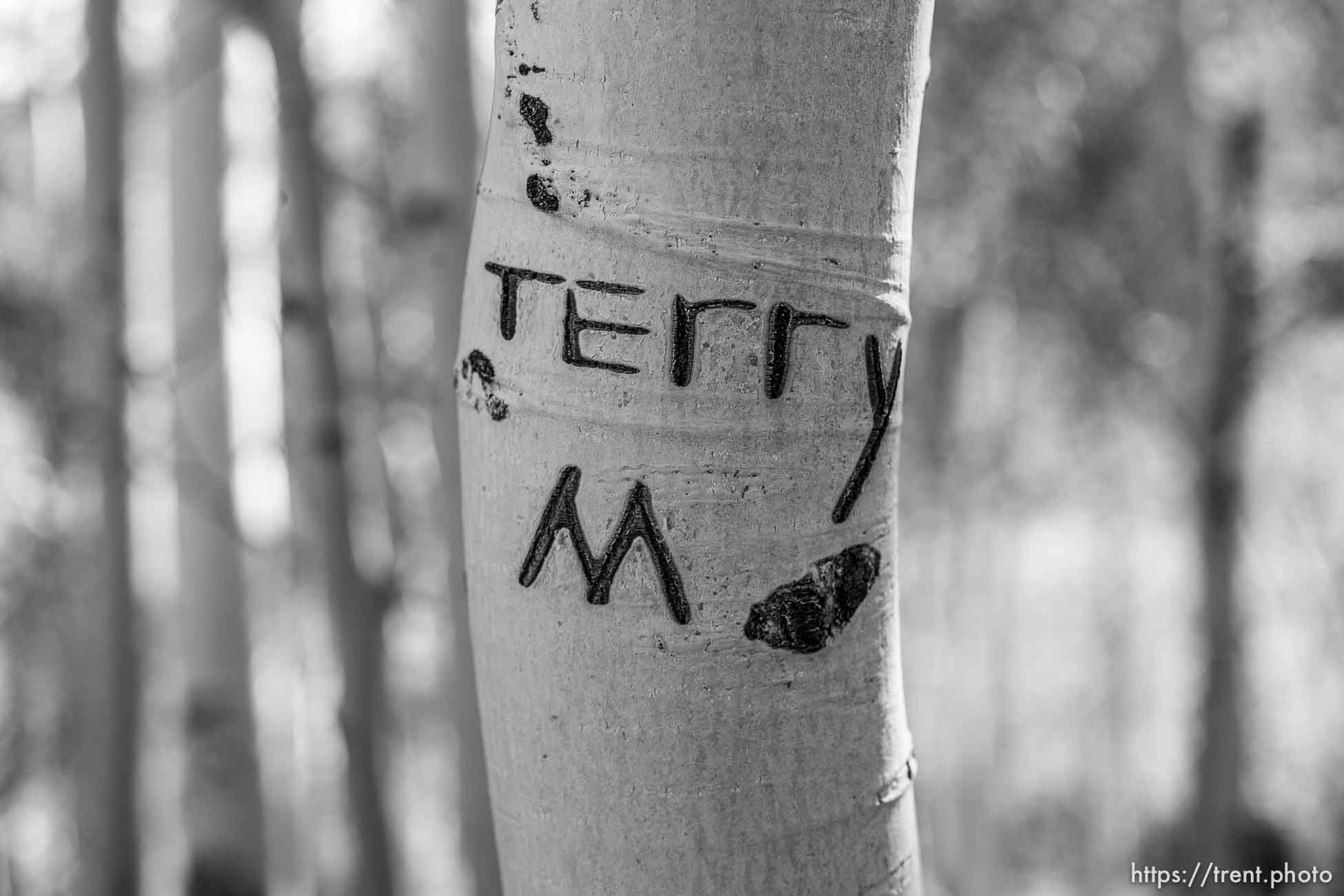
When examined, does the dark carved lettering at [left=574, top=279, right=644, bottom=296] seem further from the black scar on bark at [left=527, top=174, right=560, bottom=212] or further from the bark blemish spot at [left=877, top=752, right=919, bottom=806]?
the bark blemish spot at [left=877, top=752, right=919, bottom=806]

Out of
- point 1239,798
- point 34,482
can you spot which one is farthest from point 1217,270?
point 34,482

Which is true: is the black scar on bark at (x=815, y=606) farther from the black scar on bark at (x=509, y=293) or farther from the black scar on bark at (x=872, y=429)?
the black scar on bark at (x=509, y=293)

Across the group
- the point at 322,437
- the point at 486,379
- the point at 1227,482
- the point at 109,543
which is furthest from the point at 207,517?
the point at 1227,482

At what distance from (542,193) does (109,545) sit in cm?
317

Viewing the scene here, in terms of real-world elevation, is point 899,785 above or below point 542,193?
below

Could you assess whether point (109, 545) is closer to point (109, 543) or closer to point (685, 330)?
point (109, 543)

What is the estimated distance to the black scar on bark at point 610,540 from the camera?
2.29 ft

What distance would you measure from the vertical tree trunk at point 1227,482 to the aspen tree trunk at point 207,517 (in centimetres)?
336

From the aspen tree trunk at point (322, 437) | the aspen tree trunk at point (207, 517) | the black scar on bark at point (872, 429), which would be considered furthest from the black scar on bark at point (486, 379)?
the aspen tree trunk at point (322, 437)

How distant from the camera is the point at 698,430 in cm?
69

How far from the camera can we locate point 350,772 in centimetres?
345

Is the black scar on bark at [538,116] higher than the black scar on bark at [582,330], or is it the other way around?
the black scar on bark at [538,116]

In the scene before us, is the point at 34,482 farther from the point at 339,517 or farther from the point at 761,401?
the point at 761,401

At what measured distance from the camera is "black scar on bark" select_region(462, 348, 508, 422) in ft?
2.43
